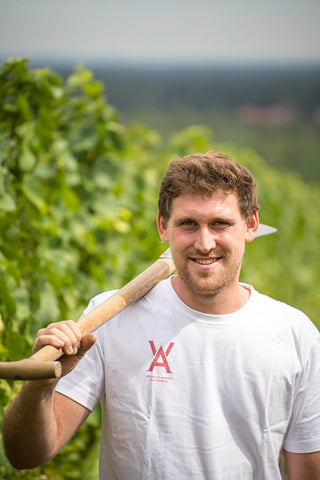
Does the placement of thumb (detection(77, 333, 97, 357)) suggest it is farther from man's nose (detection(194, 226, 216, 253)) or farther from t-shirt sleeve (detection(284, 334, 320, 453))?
t-shirt sleeve (detection(284, 334, 320, 453))

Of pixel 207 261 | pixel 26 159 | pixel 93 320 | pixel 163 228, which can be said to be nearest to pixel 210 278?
pixel 207 261

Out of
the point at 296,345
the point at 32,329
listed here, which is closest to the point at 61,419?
the point at 296,345

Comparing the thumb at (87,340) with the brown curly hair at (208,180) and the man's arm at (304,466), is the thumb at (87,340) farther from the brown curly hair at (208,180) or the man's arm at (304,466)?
the man's arm at (304,466)

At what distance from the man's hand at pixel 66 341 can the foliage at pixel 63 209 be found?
2.61ft

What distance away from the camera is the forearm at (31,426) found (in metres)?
1.68

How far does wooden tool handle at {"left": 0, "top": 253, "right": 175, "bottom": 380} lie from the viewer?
4.75ft

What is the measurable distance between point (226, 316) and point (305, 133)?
491 inches

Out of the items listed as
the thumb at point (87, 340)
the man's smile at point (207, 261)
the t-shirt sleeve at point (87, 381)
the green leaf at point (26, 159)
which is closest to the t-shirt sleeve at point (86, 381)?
the t-shirt sleeve at point (87, 381)

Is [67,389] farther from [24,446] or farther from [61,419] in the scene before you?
[24,446]

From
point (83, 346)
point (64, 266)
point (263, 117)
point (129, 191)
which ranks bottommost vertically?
point (83, 346)

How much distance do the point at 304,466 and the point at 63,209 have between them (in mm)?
2161

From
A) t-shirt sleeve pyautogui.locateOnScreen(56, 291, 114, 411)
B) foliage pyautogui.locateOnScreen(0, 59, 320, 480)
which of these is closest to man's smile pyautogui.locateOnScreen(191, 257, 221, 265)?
t-shirt sleeve pyautogui.locateOnScreen(56, 291, 114, 411)

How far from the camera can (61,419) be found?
1.84m

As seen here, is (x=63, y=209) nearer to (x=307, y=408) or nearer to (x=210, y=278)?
(x=210, y=278)
